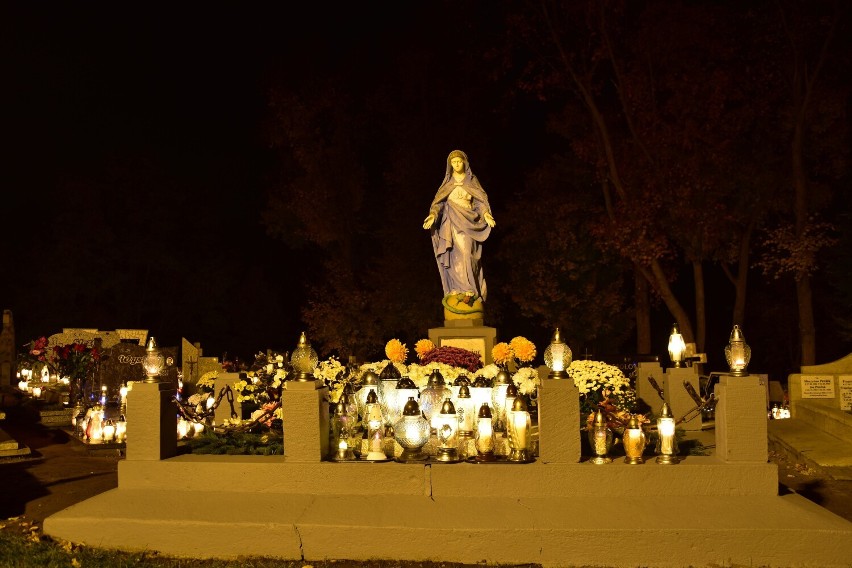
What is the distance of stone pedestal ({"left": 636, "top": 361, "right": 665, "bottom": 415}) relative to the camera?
11.5 meters

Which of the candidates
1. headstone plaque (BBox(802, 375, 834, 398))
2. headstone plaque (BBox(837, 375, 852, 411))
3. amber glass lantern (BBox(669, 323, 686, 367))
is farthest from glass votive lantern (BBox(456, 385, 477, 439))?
headstone plaque (BBox(837, 375, 852, 411))

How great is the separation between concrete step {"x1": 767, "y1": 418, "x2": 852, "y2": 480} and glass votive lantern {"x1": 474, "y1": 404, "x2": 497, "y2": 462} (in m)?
5.30

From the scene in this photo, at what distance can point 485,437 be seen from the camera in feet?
24.1

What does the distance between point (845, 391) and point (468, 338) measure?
6.77m

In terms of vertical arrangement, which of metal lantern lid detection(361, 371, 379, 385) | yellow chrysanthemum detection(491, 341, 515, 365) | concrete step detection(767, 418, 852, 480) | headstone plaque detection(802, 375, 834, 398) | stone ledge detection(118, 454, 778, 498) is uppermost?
yellow chrysanthemum detection(491, 341, 515, 365)

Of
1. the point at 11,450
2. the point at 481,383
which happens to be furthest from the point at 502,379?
the point at 11,450

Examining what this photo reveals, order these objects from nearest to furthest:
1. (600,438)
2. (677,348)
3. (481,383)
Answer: (600,438) < (481,383) < (677,348)

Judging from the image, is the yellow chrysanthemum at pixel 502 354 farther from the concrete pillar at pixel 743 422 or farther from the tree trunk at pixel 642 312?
the tree trunk at pixel 642 312

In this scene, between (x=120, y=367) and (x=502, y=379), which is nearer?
(x=502, y=379)

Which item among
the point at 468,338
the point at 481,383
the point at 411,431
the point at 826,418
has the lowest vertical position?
the point at 826,418

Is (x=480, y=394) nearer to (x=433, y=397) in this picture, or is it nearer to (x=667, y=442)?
(x=433, y=397)

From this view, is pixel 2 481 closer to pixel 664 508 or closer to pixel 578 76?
pixel 664 508

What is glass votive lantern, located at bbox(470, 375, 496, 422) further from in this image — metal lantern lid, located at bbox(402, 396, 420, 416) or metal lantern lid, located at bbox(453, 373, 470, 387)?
metal lantern lid, located at bbox(402, 396, 420, 416)

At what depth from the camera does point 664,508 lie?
6.54 metres
